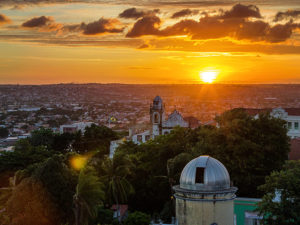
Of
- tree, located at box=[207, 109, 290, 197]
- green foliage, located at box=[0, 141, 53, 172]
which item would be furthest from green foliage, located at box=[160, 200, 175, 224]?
green foliage, located at box=[0, 141, 53, 172]

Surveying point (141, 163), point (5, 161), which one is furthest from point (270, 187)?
point (5, 161)

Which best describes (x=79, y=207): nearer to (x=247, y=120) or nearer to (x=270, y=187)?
(x=270, y=187)

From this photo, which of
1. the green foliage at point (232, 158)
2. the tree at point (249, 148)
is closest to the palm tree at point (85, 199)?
the green foliage at point (232, 158)

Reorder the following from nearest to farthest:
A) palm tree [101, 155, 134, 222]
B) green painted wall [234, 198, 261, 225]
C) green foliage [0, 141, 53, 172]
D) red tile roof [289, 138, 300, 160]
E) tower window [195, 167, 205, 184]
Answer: tower window [195, 167, 205, 184], green painted wall [234, 198, 261, 225], palm tree [101, 155, 134, 222], green foliage [0, 141, 53, 172], red tile roof [289, 138, 300, 160]

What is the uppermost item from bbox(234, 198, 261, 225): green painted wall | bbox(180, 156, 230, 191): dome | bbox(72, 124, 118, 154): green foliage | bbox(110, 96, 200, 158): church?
bbox(110, 96, 200, 158): church

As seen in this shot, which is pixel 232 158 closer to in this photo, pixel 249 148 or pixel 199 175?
pixel 249 148

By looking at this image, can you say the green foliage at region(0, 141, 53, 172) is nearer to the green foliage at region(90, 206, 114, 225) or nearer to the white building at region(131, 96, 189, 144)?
the green foliage at region(90, 206, 114, 225)

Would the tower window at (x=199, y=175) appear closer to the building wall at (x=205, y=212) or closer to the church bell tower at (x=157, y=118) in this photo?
the building wall at (x=205, y=212)
